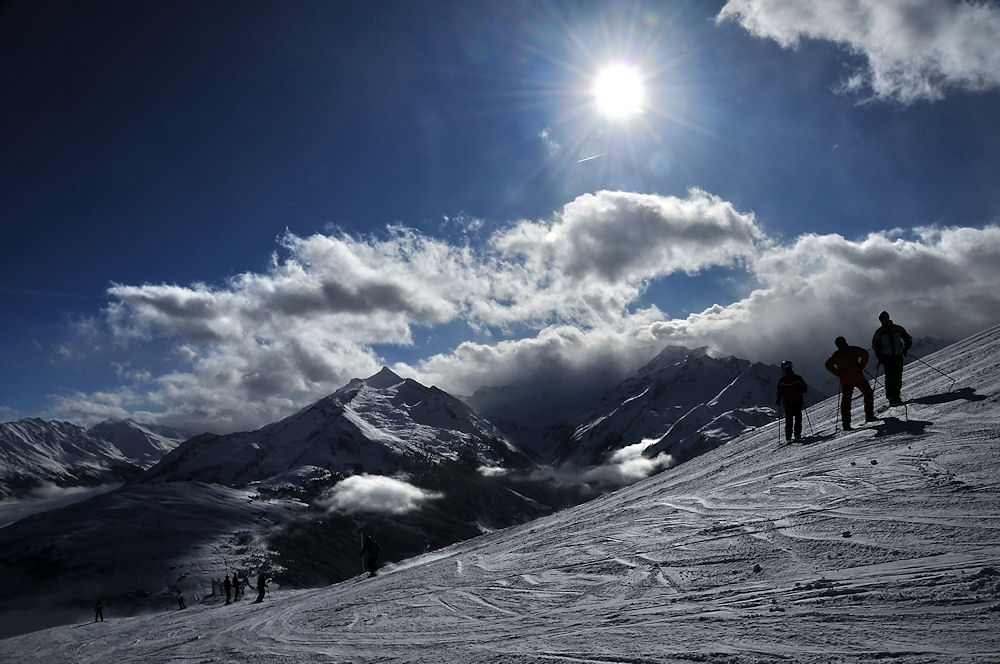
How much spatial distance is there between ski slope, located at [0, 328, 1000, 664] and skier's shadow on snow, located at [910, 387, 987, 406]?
0.10 metres

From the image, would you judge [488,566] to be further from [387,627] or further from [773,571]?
[773,571]

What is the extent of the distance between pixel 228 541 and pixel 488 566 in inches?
7235

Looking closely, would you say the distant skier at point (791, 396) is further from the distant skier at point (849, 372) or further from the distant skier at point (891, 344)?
the distant skier at point (891, 344)

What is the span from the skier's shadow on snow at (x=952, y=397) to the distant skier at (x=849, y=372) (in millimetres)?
1201

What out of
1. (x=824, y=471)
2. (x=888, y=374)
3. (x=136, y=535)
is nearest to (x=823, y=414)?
(x=888, y=374)

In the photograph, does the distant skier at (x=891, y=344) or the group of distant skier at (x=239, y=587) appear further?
the group of distant skier at (x=239, y=587)

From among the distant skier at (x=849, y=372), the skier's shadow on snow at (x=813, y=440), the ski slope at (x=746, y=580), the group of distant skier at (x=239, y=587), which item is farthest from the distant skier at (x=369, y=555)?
the distant skier at (x=849, y=372)

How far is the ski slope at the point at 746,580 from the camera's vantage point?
5.37 meters

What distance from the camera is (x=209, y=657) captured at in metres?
10.7

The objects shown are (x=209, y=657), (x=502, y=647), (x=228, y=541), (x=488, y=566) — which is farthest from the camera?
(x=228, y=541)

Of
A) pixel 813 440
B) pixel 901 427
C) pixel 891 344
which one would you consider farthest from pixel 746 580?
pixel 891 344

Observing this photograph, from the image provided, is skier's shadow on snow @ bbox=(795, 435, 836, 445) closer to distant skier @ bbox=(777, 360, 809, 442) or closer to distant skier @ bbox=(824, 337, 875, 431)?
distant skier @ bbox=(824, 337, 875, 431)

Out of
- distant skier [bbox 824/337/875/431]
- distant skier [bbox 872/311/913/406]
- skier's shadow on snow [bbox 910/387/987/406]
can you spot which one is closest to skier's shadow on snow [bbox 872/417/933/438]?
distant skier [bbox 824/337/875/431]

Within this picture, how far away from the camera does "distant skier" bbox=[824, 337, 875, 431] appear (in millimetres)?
14320
